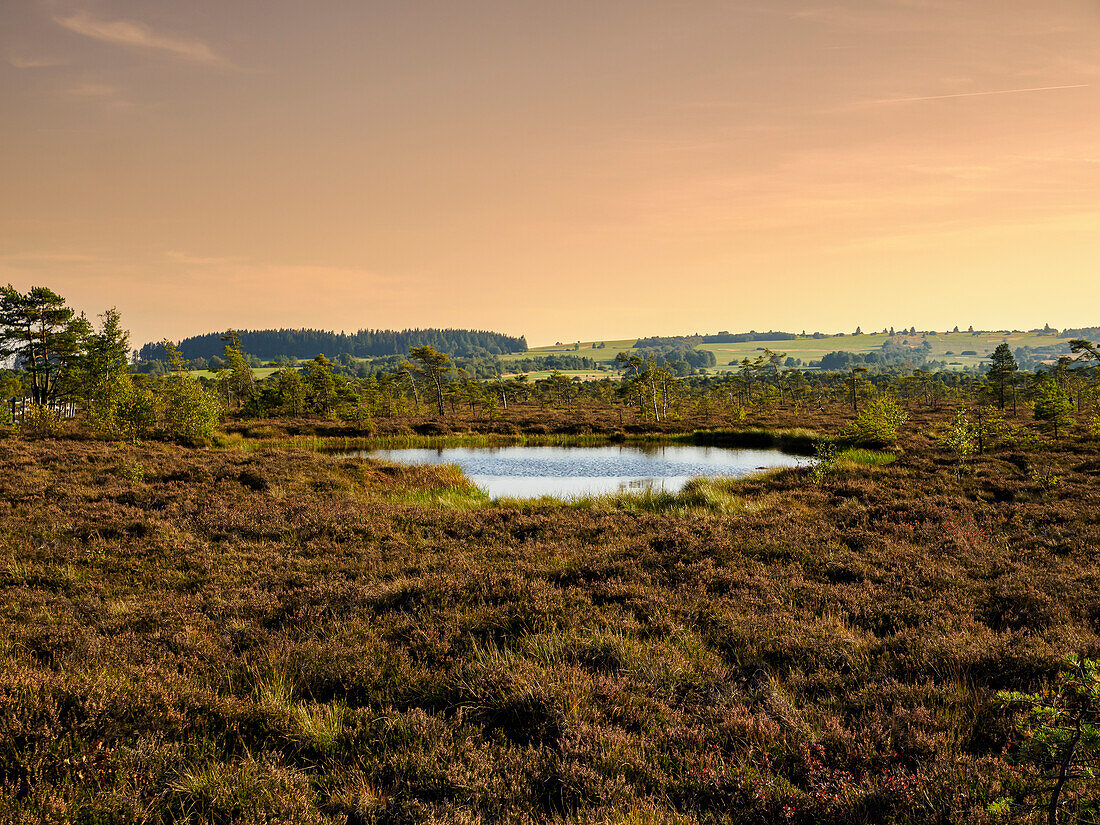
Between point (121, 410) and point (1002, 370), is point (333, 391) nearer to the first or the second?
point (121, 410)

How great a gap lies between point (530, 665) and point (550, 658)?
388mm

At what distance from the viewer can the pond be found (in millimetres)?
24141

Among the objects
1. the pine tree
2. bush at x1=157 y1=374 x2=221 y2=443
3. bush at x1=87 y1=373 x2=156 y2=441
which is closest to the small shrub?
bush at x1=157 y1=374 x2=221 y2=443

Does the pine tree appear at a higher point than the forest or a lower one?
higher

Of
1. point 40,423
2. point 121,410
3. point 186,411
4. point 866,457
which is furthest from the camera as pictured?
point 40,423

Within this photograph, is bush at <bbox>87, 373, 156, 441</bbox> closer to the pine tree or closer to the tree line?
the tree line

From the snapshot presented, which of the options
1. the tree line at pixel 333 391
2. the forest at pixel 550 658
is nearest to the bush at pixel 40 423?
the tree line at pixel 333 391

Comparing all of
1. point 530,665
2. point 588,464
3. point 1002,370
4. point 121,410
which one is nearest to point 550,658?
point 530,665

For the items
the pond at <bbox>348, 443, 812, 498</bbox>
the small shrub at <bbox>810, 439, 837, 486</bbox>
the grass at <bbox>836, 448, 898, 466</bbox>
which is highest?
the small shrub at <bbox>810, 439, 837, 486</bbox>

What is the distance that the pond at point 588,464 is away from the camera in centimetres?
2414

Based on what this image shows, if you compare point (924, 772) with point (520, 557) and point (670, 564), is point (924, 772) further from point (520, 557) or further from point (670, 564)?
point (520, 557)

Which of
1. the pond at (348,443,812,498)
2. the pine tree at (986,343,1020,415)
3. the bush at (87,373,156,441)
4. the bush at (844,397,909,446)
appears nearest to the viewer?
the pond at (348,443,812,498)

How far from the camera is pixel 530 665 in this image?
210 inches

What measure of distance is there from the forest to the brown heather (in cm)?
3
